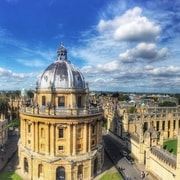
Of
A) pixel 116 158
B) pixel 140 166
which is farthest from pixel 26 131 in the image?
pixel 140 166

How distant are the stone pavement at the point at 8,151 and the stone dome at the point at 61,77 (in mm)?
19440

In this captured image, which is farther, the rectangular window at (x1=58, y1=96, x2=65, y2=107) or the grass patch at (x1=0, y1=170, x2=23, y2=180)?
Result: the rectangular window at (x1=58, y1=96, x2=65, y2=107)

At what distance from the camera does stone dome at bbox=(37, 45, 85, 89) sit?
155 feet

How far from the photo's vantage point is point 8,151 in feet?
204

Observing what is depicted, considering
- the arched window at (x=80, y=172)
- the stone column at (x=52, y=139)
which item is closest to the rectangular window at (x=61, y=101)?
the stone column at (x=52, y=139)

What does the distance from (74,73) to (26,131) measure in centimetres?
1543

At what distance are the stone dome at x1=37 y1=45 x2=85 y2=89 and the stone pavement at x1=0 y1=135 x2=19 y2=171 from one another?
1944cm

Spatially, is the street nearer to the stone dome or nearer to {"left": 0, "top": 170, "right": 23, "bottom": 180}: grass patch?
the stone dome

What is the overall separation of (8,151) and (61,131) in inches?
980

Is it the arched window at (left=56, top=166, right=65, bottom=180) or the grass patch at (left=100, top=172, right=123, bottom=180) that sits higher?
the arched window at (left=56, top=166, right=65, bottom=180)

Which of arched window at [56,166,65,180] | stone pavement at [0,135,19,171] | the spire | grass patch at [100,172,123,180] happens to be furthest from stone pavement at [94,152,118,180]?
the spire

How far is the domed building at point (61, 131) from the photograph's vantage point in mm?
44156

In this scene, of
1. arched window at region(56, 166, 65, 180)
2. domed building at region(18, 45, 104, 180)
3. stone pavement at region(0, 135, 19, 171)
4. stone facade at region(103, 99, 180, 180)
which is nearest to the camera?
stone facade at region(103, 99, 180, 180)

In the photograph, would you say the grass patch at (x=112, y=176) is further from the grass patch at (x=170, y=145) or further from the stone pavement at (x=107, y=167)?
the grass patch at (x=170, y=145)
